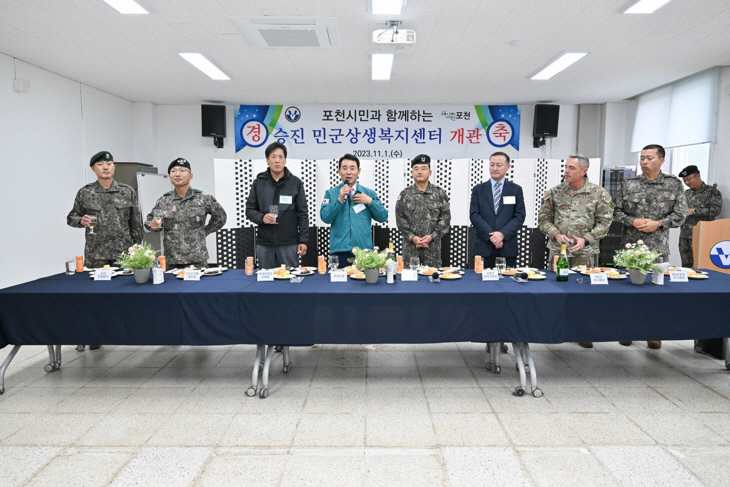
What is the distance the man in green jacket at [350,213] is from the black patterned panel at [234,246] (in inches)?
92.8

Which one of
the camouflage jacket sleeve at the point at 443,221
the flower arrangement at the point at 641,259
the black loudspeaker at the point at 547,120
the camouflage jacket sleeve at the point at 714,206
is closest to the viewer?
the flower arrangement at the point at 641,259

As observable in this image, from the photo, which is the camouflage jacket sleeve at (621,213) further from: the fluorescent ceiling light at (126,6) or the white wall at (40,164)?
Result: the white wall at (40,164)

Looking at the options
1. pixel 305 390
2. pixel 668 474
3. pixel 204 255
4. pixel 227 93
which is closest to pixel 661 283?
pixel 668 474

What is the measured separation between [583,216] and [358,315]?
2326mm

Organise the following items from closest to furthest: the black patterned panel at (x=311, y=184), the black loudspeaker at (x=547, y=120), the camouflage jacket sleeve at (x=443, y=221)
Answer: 1. the camouflage jacket sleeve at (x=443, y=221)
2. the black patterned panel at (x=311, y=184)
3. the black loudspeaker at (x=547, y=120)

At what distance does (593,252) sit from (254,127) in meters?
6.40

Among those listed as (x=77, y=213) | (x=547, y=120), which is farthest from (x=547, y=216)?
(x=547, y=120)

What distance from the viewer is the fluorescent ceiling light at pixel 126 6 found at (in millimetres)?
3738

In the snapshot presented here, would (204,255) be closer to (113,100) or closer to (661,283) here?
(661,283)

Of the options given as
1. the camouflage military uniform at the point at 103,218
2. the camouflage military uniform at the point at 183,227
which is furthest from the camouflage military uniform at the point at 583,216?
the camouflage military uniform at the point at 103,218

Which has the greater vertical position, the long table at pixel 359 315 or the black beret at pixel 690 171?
the black beret at pixel 690 171

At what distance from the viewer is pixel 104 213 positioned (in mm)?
3811

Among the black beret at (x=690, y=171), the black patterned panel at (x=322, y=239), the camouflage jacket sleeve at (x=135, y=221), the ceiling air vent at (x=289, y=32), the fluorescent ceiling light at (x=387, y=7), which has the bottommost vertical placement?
the black patterned panel at (x=322, y=239)

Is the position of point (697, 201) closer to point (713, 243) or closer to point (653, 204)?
point (713, 243)
